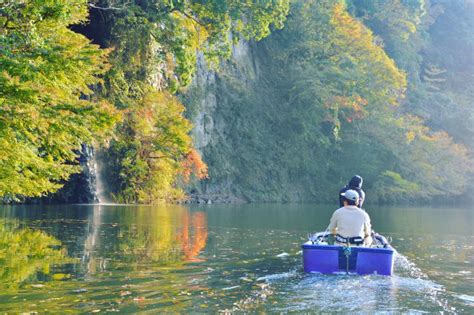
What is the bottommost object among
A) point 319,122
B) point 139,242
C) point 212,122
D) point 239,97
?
point 139,242

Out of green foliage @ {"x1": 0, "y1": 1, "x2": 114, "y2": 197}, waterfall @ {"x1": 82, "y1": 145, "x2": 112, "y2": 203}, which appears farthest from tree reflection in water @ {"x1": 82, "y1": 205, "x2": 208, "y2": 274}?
waterfall @ {"x1": 82, "y1": 145, "x2": 112, "y2": 203}

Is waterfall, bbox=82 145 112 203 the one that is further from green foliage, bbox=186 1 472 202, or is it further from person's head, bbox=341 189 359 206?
person's head, bbox=341 189 359 206

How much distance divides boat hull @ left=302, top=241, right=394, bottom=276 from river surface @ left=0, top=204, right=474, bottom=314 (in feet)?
0.98

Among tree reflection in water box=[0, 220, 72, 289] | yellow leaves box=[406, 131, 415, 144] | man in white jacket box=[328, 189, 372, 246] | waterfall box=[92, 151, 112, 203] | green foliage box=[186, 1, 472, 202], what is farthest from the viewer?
yellow leaves box=[406, 131, 415, 144]

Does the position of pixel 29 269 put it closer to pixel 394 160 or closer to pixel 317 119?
pixel 317 119

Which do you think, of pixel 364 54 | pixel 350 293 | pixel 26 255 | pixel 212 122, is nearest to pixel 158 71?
pixel 212 122

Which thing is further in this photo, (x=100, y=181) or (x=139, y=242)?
(x=100, y=181)

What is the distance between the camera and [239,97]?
183ft

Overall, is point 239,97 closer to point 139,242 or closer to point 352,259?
point 139,242

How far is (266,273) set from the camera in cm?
1318

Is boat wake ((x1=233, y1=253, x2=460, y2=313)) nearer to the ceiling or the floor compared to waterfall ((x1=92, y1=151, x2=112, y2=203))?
nearer to the floor

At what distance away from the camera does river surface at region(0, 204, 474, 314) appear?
9.62m

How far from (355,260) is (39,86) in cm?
752

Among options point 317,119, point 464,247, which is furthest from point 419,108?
point 464,247
